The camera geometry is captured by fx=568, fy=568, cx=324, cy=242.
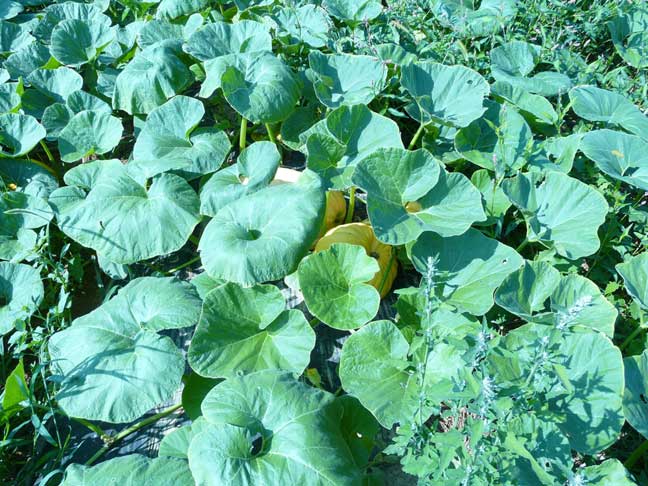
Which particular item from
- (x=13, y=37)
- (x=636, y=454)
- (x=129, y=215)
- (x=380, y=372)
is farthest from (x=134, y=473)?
(x=13, y=37)

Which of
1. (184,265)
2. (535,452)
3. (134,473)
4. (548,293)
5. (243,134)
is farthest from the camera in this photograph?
(243,134)

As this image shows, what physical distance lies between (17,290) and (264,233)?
3.08 feet

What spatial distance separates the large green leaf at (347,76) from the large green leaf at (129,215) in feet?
Answer: 2.63

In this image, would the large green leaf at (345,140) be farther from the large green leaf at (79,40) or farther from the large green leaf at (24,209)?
the large green leaf at (79,40)

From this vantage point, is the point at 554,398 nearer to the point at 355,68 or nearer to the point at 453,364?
the point at 453,364

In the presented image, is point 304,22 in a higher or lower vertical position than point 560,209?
higher

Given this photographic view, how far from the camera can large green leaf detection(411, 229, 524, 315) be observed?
1826mm

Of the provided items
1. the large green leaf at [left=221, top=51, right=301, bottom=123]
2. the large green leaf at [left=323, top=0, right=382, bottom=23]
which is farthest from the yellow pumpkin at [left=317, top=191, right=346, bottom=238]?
the large green leaf at [left=323, top=0, right=382, bottom=23]

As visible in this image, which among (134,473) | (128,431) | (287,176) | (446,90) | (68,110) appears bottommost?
(128,431)

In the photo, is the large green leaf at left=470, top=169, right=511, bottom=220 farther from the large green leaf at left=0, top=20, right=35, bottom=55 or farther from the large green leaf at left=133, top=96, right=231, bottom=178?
the large green leaf at left=0, top=20, right=35, bottom=55

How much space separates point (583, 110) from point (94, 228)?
2.00 meters

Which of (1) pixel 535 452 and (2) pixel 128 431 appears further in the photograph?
(2) pixel 128 431

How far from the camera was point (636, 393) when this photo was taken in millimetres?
1543

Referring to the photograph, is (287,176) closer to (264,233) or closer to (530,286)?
(264,233)
